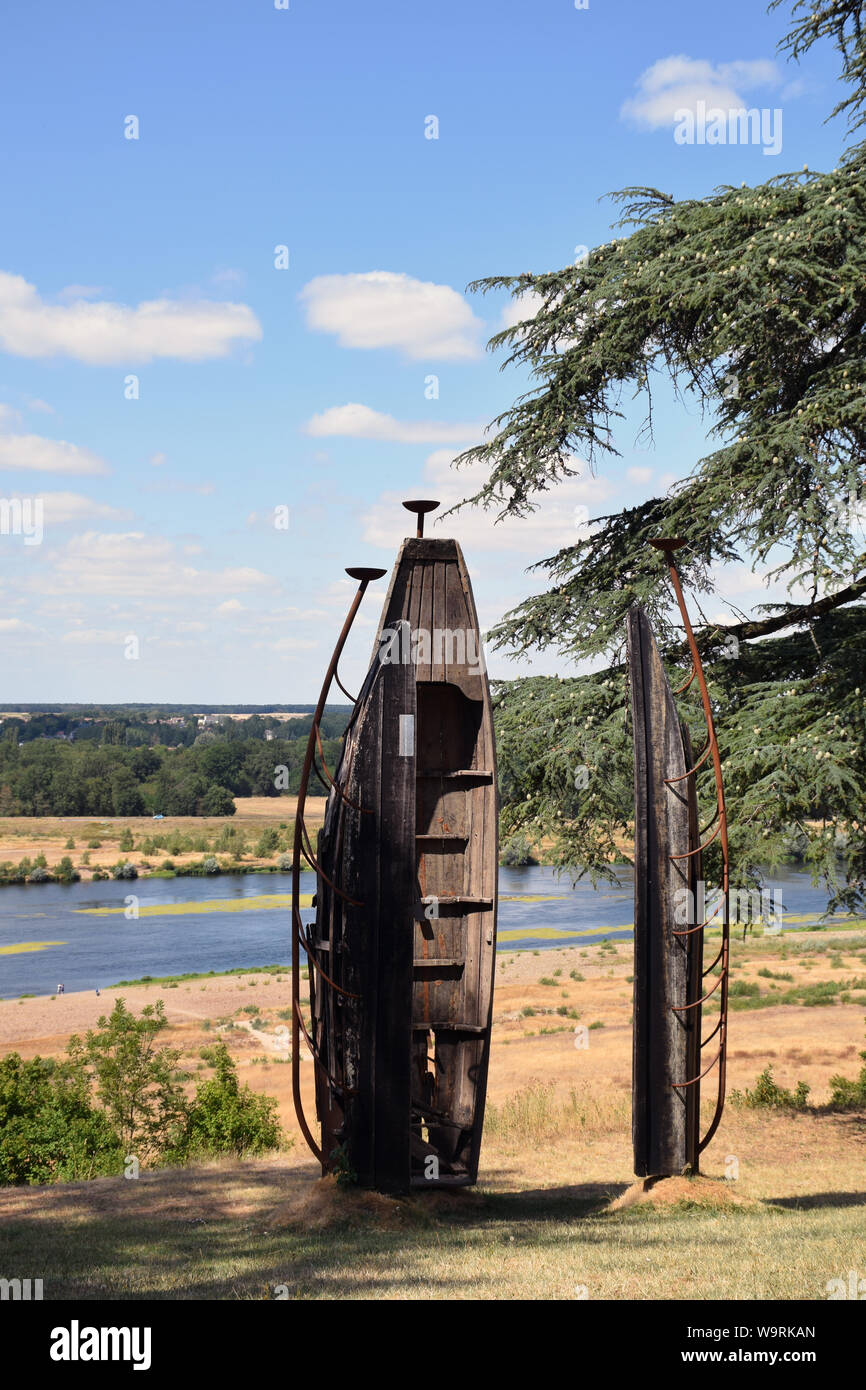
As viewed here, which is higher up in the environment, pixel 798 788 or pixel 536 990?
pixel 798 788

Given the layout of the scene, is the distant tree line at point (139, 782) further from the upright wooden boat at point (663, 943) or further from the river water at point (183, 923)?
the upright wooden boat at point (663, 943)

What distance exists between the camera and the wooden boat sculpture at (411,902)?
705 cm

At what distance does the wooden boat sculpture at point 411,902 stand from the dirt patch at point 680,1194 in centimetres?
109

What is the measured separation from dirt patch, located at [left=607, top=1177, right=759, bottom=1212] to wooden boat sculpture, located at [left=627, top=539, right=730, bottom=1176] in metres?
0.09

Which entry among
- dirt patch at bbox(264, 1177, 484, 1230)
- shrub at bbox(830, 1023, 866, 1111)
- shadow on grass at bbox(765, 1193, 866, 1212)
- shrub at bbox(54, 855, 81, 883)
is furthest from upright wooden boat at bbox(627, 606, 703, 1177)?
shrub at bbox(54, 855, 81, 883)

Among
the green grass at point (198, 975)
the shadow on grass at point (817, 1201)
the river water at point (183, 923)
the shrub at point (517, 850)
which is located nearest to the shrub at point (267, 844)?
the river water at point (183, 923)

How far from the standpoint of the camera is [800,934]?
1860 inches

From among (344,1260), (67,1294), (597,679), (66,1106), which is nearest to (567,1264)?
(344,1260)

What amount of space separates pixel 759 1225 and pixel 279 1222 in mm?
2969

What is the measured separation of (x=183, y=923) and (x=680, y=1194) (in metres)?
50.2

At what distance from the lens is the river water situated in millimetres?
44625

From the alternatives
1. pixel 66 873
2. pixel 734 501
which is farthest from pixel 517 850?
pixel 66 873

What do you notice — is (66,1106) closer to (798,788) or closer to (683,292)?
(798,788)

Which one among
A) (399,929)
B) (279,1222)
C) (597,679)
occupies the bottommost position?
(279,1222)
